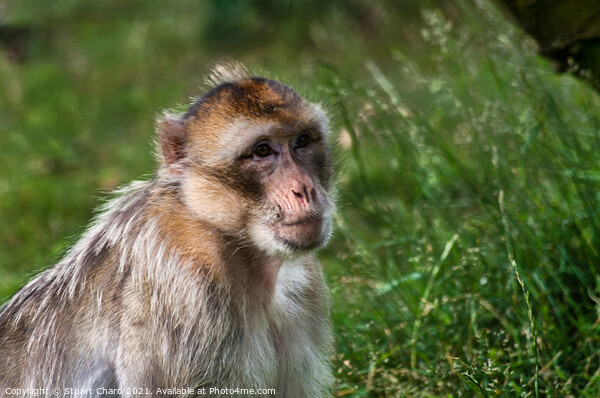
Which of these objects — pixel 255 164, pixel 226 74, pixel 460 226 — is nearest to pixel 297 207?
pixel 255 164

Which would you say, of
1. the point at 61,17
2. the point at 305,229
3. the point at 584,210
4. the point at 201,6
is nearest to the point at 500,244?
the point at 584,210

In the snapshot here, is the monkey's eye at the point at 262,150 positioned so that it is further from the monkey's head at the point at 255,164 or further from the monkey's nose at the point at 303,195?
the monkey's nose at the point at 303,195

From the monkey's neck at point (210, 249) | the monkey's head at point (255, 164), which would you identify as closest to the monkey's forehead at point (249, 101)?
the monkey's head at point (255, 164)

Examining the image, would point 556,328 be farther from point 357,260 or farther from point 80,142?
point 80,142

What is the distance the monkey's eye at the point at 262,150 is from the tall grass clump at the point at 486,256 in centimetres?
101

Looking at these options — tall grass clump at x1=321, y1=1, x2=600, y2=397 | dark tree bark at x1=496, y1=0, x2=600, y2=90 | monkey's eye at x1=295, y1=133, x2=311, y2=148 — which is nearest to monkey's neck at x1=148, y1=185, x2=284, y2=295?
monkey's eye at x1=295, y1=133, x2=311, y2=148

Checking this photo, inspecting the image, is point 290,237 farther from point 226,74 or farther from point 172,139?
point 226,74

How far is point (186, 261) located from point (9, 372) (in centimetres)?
94

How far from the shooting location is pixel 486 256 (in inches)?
158

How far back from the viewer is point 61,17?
32.8 feet

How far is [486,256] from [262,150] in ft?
4.71

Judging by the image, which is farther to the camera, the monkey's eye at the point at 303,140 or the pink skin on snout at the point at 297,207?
the monkey's eye at the point at 303,140

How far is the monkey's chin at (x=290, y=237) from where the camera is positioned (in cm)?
310

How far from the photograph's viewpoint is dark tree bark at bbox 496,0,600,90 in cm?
371
